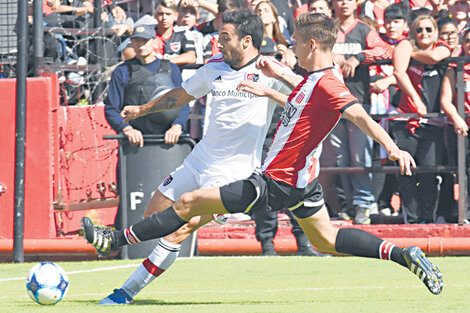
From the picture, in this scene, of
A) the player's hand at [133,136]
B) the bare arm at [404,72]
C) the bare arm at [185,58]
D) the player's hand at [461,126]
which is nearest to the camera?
the player's hand at [133,136]

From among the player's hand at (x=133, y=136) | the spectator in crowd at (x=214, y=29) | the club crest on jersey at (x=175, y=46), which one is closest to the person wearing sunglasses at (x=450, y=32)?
the spectator in crowd at (x=214, y=29)

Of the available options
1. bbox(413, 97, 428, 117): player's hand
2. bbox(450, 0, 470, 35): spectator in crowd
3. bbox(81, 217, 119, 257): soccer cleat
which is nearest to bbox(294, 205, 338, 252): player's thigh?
bbox(81, 217, 119, 257): soccer cleat

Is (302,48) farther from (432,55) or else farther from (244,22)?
(432,55)

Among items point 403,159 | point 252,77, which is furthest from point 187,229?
point 403,159

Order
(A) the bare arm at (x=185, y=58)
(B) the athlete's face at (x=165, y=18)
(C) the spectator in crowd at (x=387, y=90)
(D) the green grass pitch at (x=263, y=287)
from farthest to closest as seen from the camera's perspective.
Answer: (B) the athlete's face at (x=165, y=18), (A) the bare arm at (x=185, y=58), (C) the spectator in crowd at (x=387, y=90), (D) the green grass pitch at (x=263, y=287)

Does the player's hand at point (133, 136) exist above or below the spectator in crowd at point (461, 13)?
below

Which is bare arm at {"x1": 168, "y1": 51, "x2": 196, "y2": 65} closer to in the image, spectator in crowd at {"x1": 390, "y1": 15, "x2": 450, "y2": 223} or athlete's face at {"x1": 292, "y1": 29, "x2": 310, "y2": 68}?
spectator in crowd at {"x1": 390, "y1": 15, "x2": 450, "y2": 223}

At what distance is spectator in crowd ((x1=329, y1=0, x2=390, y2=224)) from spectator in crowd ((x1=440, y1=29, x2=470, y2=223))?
28.9 inches

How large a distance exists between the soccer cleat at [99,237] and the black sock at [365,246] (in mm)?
1546

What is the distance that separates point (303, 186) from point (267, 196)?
26 cm

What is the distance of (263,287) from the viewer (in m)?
7.86

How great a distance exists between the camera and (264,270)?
9.02 meters

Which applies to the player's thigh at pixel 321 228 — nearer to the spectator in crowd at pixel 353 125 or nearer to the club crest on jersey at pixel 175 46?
the spectator in crowd at pixel 353 125

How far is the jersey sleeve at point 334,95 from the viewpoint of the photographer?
6234 millimetres
